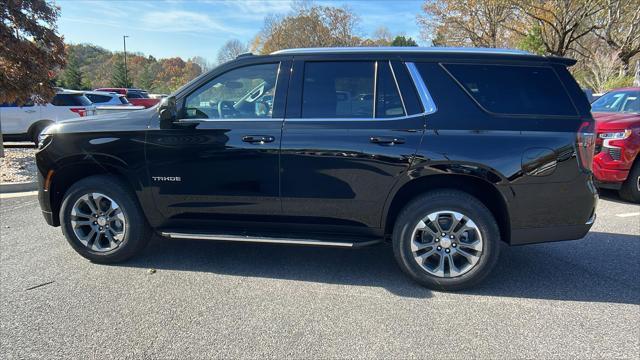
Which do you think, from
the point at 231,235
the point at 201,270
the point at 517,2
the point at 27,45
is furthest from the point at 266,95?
the point at 517,2

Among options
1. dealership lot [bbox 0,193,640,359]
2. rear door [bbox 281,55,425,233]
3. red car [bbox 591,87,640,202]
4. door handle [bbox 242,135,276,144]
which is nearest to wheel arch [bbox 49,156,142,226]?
dealership lot [bbox 0,193,640,359]

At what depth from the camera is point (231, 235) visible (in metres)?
3.61

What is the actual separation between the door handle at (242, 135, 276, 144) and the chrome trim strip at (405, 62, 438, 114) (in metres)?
1.29

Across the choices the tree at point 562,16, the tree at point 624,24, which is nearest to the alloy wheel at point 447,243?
the tree at point 562,16

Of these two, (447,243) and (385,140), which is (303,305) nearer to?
(447,243)

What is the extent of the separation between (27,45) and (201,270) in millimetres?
6975

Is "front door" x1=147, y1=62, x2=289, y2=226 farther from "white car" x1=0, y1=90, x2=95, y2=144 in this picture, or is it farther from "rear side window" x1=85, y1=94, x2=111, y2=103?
"rear side window" x1=85, y1=94, x2=111, y2=103

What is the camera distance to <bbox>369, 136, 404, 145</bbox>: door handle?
10.9ft

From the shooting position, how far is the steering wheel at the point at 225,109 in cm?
363

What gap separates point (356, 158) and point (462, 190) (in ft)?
3.15

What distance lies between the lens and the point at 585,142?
10.6ft

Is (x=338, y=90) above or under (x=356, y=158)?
above

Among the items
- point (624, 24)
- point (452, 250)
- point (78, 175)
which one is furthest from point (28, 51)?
point (624, 24)

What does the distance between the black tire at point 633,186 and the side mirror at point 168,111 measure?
21.5ft
